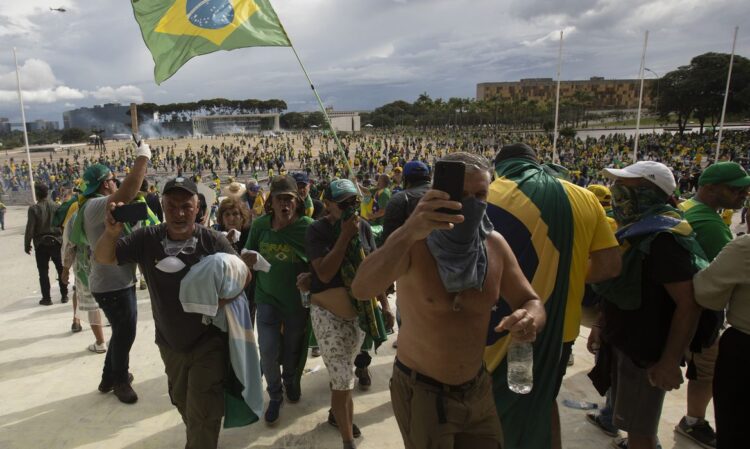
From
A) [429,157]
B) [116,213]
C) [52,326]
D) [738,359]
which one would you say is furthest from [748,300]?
[429,157]

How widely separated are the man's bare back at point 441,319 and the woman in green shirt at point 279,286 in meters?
1.55

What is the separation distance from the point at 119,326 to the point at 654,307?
344cm

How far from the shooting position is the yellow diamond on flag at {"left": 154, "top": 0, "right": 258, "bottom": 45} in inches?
131

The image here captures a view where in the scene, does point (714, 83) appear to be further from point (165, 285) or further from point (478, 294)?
point (165, 285)

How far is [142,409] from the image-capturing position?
324cm

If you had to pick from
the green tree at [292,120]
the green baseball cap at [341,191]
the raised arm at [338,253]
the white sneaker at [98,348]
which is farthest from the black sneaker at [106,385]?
the green tree at [292,120]

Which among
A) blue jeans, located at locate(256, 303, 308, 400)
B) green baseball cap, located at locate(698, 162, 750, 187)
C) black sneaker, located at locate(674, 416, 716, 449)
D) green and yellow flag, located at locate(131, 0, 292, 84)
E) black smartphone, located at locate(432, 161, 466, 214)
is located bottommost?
black sneaker, located at locate(674, 416, 716, 449)

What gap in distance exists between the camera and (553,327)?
2.23 m

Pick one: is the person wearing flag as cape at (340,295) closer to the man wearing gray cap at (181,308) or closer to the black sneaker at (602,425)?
the man wearing gray cap at (181,308)

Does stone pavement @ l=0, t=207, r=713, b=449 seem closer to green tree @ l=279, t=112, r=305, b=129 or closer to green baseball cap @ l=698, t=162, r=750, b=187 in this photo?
green baseball cap @ l=698, t=162, r=750, b=187

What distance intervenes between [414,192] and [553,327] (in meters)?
0.96

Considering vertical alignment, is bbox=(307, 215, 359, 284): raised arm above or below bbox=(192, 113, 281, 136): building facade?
below

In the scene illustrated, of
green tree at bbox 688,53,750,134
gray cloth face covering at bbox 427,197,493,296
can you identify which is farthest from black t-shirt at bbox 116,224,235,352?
green tree at bbox 688,53,750,134

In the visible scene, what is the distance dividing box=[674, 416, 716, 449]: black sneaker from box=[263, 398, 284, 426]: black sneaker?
2.56 meters
